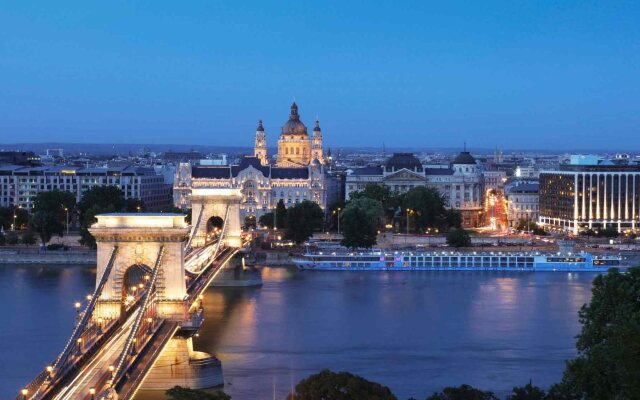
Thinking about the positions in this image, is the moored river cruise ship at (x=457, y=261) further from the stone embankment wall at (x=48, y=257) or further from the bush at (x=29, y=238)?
the bush at (x=29, y=238)

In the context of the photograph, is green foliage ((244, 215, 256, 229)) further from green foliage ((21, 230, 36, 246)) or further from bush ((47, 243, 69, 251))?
bush ((47, 243, 69, 251))

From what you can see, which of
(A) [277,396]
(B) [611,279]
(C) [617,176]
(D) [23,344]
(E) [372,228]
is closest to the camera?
(B) [611,279]

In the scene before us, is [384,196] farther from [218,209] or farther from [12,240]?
[218,209]

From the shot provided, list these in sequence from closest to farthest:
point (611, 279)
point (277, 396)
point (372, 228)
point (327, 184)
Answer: point (611, 279) < point (277, 396) < point (372, 228) < point (327, 184)

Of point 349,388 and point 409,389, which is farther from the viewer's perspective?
point 409,389

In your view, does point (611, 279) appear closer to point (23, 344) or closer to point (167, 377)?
point (167, 377)

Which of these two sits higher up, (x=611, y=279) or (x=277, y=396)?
(x=611, y=279)

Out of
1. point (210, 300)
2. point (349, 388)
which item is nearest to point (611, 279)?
point (349, 388)

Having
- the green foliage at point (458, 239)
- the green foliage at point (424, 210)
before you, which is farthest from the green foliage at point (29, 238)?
the green foliage at point (424, 210)

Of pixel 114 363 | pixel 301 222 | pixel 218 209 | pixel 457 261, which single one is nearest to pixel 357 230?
pixel 301 222
